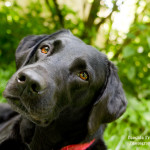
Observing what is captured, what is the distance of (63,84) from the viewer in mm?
1938

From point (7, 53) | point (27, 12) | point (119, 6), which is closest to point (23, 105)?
point (119, 6)

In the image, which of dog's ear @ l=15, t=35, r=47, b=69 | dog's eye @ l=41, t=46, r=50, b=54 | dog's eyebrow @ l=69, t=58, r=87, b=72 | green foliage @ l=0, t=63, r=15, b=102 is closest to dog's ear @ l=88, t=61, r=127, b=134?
dog's eyebrow @ l=69, t=58, r=87, b=72

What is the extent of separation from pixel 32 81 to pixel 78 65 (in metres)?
0.61

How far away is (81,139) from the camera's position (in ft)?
7.38

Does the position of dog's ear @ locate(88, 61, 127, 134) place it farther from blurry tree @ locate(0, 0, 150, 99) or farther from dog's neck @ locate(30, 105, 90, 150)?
blurry tree @ locate(0, 0, 150, 99)

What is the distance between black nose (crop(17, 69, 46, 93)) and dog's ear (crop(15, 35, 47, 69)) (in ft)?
2.00

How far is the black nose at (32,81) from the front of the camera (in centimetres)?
153

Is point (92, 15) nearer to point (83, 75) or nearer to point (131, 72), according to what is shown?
point (131, 72)

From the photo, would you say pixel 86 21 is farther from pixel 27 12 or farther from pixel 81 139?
pixel 81 139

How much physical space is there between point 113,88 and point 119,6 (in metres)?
1.54

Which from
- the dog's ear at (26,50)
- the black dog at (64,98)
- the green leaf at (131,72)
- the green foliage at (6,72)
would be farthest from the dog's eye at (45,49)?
the green leaf at (131,72)

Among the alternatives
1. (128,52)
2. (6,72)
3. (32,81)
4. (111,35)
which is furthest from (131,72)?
(32,81)

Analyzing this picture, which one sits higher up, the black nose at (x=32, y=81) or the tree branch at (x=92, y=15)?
the black nose at (x=32, y=81)

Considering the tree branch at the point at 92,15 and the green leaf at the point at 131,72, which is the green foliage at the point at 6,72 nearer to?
the tree branch at the point at 92,15
